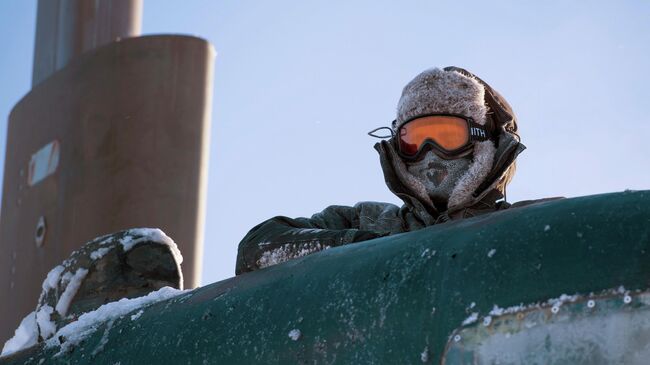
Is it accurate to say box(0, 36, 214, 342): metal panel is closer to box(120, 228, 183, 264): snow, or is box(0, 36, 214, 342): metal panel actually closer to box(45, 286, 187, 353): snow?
box(120, 228, 183, 264): snow

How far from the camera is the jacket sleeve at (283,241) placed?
319 cm

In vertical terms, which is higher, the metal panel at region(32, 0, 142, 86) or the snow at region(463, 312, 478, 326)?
the metal panel at region(32, 0, 142, 86)

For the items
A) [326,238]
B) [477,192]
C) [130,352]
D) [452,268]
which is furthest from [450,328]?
[477,192]

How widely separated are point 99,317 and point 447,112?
135cm

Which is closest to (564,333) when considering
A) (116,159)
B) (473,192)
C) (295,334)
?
(295,334)

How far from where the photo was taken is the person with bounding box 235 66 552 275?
3797 mm

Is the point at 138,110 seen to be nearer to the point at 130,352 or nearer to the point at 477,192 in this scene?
the point at 477,192

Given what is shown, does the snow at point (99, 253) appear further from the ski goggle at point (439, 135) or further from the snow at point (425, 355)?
the snow at point (425, 355)

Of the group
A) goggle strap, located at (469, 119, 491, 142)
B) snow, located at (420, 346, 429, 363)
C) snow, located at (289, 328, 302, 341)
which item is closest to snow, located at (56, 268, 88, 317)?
goggle strap, located at (469, 119, 491, 142)

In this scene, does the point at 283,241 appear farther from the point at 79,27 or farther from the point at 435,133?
the point at 79,27

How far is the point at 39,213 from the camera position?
705 centimetres

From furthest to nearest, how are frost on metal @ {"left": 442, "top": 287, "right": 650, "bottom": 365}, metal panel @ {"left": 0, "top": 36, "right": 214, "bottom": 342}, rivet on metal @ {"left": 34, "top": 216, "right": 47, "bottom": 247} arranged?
rivet on metal @ {"left": 34, "top": 216, "right": 47, "bottom": 247}, metal panel @ {"left": 0, "top": 36, "right": 214, "bottom": 342}, frost on metal @ {"left": 442, "top": 287, "right": 650, "bottom": 365}

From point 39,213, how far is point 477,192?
378 cm

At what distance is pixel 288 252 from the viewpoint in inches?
128
